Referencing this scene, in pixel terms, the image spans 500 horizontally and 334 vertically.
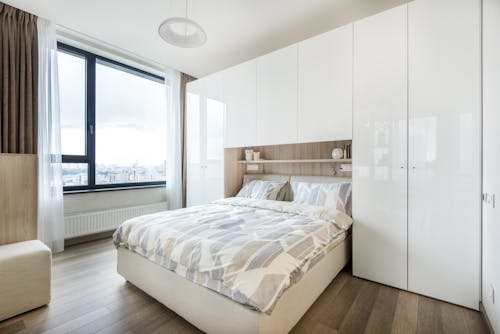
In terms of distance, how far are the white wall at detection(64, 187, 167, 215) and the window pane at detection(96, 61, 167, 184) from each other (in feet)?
0.66

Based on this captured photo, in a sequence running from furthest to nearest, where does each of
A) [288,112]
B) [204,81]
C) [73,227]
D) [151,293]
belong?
[204,81]
[73,227]
[288,112]
[151,293]

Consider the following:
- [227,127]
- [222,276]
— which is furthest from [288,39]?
[222,276]

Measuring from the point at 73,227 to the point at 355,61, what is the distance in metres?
3.87

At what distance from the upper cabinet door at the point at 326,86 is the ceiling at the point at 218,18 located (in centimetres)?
33

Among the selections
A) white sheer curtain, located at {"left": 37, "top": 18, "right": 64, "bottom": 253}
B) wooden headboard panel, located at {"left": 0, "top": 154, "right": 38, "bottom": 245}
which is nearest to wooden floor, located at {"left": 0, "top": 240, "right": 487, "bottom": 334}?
wooden headboard panel, located at {"left": 0, "top": 154, "right": 38, "bottom": 245}

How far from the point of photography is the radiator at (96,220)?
303 cm

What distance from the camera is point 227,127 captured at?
3486 mm

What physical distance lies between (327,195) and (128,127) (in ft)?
10.6

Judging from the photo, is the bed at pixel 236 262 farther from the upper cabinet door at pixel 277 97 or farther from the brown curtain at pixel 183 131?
the brown curtain at pixel 183 131

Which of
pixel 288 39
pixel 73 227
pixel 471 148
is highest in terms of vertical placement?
pixel 288 39

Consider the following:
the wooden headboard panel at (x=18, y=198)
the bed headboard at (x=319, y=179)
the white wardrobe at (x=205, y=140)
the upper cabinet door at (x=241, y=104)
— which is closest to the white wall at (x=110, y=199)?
the white wardrobe at (x=205, y=140)

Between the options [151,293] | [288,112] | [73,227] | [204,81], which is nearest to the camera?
[151,293]

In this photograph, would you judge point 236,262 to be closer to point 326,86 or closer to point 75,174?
point 326,86

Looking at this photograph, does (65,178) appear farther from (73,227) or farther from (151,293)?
(151,293)
